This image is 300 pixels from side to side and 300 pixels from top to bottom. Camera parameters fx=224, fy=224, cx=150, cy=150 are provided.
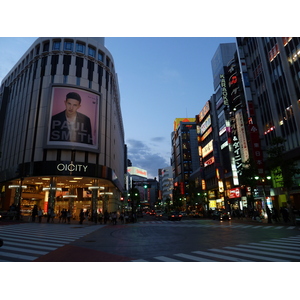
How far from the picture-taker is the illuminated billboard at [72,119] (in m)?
36.5

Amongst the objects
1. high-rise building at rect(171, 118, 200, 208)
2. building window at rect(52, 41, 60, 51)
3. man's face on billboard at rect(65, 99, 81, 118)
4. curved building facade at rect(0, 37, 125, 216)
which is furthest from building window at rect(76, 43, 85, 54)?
high-rise building at rect(171, 118, 200, 208)

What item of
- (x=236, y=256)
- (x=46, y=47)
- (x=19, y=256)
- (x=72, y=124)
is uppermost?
(x=46, y=47)

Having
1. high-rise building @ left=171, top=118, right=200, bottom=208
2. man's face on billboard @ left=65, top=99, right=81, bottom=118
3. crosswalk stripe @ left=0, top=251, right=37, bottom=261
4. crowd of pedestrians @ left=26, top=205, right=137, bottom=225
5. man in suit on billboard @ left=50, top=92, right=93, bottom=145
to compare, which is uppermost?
high-rise building @ left=171, top=118, right=200, bottom=208

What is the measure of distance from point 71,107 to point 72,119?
2.26 metres

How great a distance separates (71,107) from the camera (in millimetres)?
38125

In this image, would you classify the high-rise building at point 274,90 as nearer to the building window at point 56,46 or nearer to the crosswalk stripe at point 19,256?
the crosswalk stripe at point 19,256

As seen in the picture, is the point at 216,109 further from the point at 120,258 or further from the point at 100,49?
the point at 120,258

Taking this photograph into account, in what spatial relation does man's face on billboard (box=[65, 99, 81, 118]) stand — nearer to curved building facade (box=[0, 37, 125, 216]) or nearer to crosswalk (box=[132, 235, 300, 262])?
curved building facade (box=[0, 37, 125, 216])

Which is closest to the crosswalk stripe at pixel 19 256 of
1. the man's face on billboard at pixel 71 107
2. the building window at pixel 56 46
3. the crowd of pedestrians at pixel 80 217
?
the crowd of pedestrians at pixel 80 217

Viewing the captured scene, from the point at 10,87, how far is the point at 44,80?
60.1 feet

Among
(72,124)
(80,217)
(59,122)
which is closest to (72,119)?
(72,124)

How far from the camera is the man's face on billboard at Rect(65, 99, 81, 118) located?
124 feet

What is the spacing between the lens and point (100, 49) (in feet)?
147

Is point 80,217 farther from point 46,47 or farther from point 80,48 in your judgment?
point 46,47
